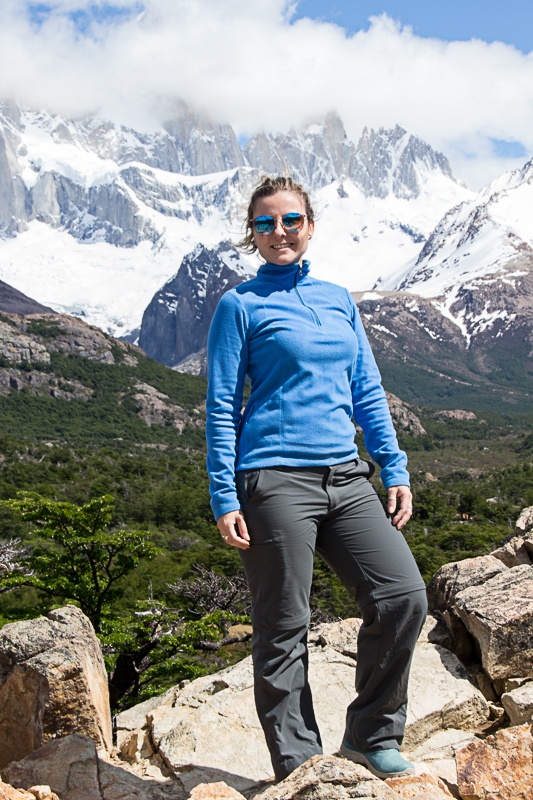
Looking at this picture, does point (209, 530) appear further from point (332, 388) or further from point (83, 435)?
point (83, 435)

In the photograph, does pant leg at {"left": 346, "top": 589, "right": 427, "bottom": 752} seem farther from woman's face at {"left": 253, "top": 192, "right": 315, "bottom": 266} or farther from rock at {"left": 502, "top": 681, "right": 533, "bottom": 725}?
woman's face at {"left": 253, "top": 192, "right": 315, "bottom": 266}

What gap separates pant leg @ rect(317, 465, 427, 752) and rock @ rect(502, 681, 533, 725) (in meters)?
1.41

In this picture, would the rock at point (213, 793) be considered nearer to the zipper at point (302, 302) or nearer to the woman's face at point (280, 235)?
the zipper at point (302, 302)

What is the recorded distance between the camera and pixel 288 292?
3781 millimetres

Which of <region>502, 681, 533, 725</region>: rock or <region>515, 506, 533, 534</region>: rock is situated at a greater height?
<region>515, 506, 533, 534</region>: rock

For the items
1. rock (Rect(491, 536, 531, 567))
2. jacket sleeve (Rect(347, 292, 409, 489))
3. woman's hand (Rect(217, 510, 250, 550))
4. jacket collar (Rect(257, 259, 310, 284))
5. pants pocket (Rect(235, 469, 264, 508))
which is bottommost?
rock (Rect(491, 536, 531, 567))

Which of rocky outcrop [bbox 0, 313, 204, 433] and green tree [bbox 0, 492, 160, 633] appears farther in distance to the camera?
rocky outcrop [bbox 0, 313, 204, 433]

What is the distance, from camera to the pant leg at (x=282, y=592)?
3.24 m

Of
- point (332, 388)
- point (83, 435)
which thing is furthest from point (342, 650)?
point (83, 435)

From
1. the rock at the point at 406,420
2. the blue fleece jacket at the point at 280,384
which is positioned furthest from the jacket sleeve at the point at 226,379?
the rock at the point at 406,420

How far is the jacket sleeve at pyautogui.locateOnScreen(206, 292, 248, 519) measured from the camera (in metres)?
3.47

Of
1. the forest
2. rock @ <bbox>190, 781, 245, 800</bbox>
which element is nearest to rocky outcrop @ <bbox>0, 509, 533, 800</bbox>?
rock @ <bbox>190, 781, 245, 800</bbox>

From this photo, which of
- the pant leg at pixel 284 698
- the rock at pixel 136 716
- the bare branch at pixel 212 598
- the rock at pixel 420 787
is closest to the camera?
the rock at pixel 420 787

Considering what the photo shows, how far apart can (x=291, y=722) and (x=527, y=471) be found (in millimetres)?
79214
